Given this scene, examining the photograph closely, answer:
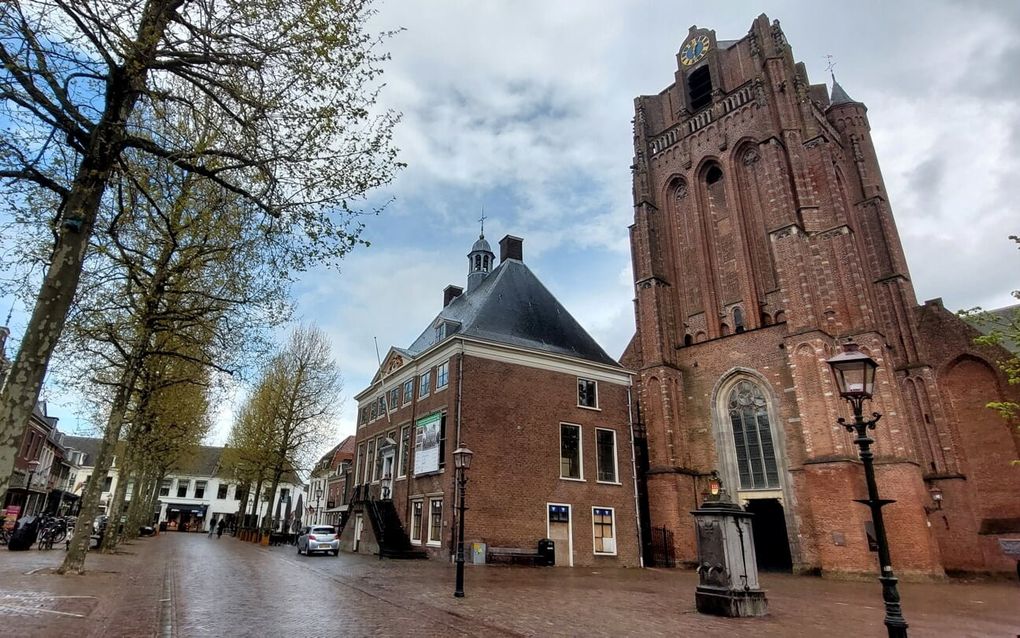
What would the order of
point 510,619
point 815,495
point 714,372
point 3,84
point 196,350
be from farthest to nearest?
point 714,372 → point 815,495 → point 196,350 → point 510,619 → point 3,84

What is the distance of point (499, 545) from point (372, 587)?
995cm

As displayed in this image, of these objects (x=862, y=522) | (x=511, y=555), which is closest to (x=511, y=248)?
(x=511, y=555)

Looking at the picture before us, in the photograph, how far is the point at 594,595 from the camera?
12.8 metres

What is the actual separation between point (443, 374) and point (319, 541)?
9.39m

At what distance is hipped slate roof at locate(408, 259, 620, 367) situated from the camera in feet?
86.1

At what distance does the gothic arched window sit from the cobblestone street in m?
7.82

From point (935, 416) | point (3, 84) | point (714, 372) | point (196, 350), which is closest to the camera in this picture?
point (3, 84)

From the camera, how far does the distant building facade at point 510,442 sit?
22.9 metres

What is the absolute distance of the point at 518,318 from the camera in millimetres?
27750

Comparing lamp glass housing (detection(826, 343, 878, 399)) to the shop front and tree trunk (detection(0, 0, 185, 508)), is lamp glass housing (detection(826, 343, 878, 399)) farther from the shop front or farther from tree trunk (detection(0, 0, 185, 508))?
the shop front

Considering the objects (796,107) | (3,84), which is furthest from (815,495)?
(3,84)

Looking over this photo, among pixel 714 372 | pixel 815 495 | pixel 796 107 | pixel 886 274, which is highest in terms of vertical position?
pixel 796 107

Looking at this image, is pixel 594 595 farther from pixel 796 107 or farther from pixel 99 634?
pixel 796 107

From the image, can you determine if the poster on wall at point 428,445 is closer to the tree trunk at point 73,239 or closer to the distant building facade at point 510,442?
the distant building facade at point 510,442
